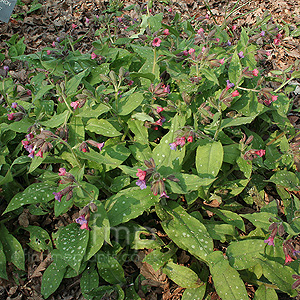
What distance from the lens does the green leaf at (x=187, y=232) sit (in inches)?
80.7

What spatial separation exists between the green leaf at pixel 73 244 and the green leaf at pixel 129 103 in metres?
1.16

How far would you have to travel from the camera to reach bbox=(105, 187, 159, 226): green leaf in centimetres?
213

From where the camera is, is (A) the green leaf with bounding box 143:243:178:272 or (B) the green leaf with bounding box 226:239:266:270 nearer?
(B) the green leaf with bounding box 226:239:266:270

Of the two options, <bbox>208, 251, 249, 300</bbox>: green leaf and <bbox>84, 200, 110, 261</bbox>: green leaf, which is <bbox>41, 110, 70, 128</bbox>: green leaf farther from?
<bbox>208, 251, 249, 300</bbox>: green leaf

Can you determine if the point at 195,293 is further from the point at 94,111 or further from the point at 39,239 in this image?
the point at 94,111

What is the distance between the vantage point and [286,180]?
2484 mm

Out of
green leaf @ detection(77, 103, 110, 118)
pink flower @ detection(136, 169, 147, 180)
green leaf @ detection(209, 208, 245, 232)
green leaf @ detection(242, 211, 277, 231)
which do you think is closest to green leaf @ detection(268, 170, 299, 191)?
green leaf @ detection(242, 211, 277, 231)

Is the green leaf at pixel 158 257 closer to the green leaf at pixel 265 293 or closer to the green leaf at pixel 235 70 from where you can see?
the green leaf at pixel 265 293

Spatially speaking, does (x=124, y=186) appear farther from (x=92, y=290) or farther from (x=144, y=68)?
(x=144, y=68)

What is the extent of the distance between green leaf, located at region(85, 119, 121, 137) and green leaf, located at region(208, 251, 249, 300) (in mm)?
1389

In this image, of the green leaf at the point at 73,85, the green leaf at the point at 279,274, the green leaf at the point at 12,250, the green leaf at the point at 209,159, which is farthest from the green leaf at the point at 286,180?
the green leaf at the point at 12,250

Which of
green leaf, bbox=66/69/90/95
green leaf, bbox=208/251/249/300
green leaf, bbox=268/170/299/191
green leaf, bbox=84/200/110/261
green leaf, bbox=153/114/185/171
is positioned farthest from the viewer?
green leaf, bbox=66/69/90/95

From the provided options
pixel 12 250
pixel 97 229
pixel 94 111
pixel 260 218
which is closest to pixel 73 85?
pixel 94 111

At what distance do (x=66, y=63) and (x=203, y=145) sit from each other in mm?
2019
